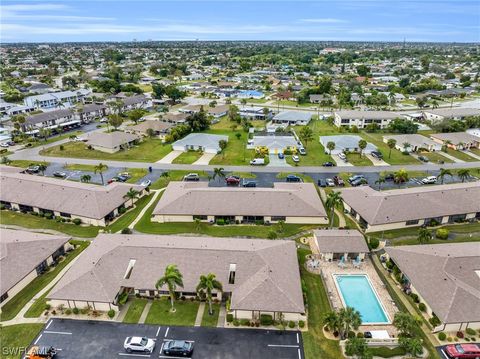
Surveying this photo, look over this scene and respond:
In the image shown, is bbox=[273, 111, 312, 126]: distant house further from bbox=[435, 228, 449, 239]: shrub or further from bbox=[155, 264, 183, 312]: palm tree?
bbox=[155, 264, 183, 312]: palm tree

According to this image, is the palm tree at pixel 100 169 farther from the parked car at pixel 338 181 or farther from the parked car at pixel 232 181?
the parked car at pixel 338 181

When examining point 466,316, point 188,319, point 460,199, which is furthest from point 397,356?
point 460,199

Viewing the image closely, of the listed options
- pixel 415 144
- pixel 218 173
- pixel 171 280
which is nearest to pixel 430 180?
pixel 415 144

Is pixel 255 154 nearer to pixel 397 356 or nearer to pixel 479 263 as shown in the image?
pixel 479 263

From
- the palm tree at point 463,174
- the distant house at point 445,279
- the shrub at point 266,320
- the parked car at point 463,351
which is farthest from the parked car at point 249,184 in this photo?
the parked car at point 463,351

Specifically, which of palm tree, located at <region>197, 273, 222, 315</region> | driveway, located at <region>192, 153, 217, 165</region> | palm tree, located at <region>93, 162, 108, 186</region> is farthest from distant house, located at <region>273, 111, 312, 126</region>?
palm tree, located at <region>197, 273, 222, 315</region>

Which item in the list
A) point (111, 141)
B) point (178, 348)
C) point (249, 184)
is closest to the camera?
point (178, 348)

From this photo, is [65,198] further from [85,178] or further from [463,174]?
[463,174]
